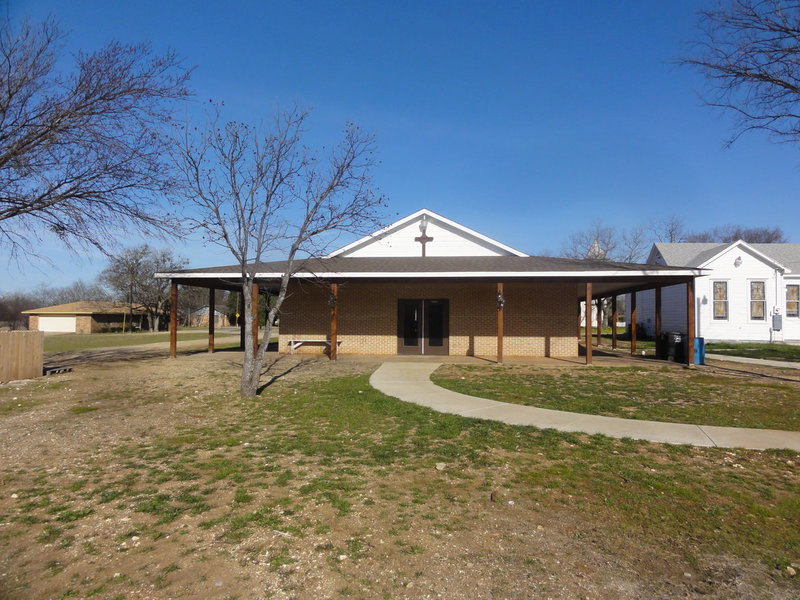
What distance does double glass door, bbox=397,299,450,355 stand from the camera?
1889cm

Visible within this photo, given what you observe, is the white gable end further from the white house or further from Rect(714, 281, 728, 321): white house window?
Rect(714, 281, 728, 321): white house window

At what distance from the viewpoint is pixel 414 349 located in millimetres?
18969

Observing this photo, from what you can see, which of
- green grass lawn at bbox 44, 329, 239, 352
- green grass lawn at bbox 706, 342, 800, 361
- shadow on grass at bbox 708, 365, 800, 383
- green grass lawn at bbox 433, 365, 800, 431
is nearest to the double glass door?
green grass lawn at bbox 433, 365, 800, 431

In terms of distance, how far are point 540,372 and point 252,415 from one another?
844 centimetres

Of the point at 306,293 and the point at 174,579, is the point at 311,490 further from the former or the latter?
the point at 306,293

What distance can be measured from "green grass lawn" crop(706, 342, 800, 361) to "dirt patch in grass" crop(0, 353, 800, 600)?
15691 mm

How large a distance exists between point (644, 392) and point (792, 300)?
2284 centimetres

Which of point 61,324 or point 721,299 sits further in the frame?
point 61,324

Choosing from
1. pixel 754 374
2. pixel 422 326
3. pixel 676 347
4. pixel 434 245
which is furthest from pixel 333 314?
pixel 754 374

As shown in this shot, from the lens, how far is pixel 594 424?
7434mm

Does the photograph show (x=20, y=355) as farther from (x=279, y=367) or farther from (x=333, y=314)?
(x=333, y=314)

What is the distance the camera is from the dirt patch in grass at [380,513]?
3191 millimetres

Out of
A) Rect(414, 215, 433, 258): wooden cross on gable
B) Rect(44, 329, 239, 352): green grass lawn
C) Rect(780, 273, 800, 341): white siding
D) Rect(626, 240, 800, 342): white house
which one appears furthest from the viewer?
Rect(780, 273, 800, 341): white siding

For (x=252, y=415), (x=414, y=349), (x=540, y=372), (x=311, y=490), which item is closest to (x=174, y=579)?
(x=311, y=490)
